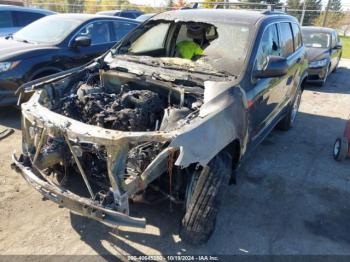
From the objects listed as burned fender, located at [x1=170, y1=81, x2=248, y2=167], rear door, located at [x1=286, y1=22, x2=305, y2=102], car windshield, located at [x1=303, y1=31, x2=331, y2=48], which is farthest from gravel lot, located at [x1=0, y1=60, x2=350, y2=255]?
car windshield, located at [x1=303, y1=31, x2=331, y2=48]

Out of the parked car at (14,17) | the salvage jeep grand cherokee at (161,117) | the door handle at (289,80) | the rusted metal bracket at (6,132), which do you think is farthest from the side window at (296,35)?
the parked car at (14,17)

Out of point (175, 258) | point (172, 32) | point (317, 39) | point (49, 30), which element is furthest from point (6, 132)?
point (317, 39)

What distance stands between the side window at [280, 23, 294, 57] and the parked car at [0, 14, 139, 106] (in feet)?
10.5

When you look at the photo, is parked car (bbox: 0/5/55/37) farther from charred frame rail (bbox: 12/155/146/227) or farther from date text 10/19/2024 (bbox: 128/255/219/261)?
date text 10/19/2024 (bbox: 128/255/219/261)

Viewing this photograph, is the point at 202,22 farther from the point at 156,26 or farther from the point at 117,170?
the point at 117,170

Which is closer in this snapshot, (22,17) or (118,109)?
(118,109)

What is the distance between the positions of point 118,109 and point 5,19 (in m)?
7.61

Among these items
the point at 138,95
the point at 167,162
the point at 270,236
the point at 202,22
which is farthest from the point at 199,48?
the point at 270,236

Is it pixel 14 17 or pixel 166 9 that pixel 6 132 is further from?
pixel 166 9

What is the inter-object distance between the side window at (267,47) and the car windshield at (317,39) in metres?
6.95

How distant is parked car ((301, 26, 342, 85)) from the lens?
9.74m

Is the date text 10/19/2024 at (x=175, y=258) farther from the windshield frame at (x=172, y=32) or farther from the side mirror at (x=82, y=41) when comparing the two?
the side mirror at (x=82, y=41)

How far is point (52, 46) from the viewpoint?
236 inches

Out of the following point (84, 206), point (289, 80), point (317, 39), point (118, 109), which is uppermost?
point (118, 109)
